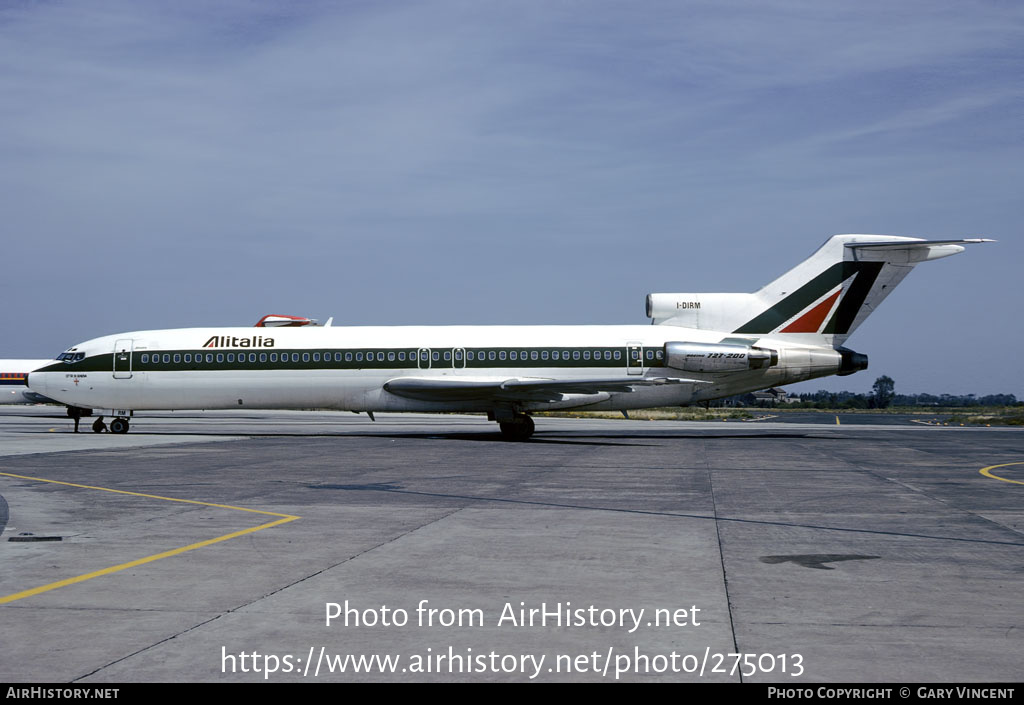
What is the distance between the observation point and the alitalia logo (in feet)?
109

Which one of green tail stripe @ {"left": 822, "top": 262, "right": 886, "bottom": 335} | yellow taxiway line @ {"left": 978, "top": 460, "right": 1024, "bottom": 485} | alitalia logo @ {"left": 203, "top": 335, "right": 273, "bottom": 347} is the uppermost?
green tail stripe @ {"left": 822, "top": 262, "right": 886, "bottom": 335}

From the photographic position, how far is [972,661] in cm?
583

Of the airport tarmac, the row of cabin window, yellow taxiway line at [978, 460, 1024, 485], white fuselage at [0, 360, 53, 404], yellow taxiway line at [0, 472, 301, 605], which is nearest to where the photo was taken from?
the airport tarmac

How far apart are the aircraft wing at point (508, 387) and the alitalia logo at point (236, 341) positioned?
4.58 meters

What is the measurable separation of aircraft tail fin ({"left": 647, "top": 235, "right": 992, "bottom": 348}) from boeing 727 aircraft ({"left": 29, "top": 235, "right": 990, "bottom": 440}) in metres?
0.04

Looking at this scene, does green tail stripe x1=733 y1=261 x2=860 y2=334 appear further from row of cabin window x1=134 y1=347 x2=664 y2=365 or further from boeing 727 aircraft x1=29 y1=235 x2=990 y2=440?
row of cabin window x1=134 y1=347 x2=664 y2=365

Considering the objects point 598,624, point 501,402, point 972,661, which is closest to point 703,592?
point 598,624

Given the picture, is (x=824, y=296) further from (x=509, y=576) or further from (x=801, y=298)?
(x=509, y=576)

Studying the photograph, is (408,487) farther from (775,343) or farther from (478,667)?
(775,343)

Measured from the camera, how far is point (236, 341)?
3350 cm

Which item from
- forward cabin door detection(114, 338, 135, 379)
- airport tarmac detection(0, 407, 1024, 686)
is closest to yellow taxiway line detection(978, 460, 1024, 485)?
airport tarmac detection(0, 407, 1024, 686)

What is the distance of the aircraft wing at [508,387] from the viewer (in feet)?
99.8

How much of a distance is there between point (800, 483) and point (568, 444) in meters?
12.8

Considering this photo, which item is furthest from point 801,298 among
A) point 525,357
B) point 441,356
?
point 441,356
